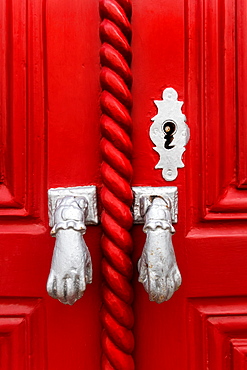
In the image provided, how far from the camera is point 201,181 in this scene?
53 centimetres

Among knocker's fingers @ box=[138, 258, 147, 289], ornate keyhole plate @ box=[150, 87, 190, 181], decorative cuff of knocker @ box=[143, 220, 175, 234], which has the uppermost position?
ornate keyhole plate @ box=[150, 87, 190, 181]

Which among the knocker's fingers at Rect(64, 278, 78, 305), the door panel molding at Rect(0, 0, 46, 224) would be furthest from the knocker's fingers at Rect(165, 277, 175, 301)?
the door panel molding at Rect(0, 0, 46, 224)

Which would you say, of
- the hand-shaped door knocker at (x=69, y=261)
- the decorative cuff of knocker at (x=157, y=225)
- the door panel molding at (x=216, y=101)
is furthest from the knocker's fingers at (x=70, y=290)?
the door panel molding at (x=216, y=101)

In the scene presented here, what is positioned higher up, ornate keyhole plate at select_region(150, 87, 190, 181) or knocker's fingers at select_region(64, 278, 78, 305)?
ornate keyhole plate at select_region(150, 87, 190, 181)

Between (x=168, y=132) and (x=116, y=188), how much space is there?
5.1 inches

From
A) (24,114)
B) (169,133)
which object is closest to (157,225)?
(169,133)

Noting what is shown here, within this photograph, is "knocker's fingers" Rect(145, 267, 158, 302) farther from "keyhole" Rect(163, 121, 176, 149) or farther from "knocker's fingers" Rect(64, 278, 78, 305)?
"keyhole" Rect(163, 121, 176, 149)

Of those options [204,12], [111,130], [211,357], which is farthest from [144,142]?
[211,357]

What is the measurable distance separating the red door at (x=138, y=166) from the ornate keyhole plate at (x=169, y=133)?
10 millimetres

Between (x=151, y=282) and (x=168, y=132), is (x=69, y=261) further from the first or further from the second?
(x=168, y=132)

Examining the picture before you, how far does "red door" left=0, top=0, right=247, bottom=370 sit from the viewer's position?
1.69ft

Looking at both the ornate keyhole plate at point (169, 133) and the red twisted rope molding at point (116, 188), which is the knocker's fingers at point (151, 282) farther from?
the ornate keyhole plate at point (169, 133)

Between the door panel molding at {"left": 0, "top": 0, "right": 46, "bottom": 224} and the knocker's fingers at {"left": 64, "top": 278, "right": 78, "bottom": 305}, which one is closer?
the knocker's fingers at {"left": 64, "top": 278, "right": 78, "bottom": 305}

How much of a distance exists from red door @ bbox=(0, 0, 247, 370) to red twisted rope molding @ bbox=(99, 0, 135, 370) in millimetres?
46
